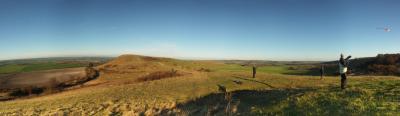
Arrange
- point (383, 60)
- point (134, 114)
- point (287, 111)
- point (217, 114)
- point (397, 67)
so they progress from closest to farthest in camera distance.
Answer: point (287, 111) < point (217, 114) < point (134, 114) < point (397, 67) < point (383, 60)

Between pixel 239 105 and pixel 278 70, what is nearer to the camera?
pixel 239 105

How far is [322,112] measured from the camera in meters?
13.0

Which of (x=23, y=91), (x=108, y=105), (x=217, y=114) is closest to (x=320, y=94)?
(x=217, y=114)

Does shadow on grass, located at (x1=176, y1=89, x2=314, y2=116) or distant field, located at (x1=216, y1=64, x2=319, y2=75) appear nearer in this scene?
shadow on grass, located at (x1=176, y1=89, x2=314, y2=116)

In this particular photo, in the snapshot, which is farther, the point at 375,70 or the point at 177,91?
the point at 375,70

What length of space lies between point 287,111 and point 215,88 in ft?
52.6

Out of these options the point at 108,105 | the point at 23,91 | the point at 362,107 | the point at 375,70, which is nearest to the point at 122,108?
the point at 108,105

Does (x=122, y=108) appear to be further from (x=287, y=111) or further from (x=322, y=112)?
(x=322, y=112)

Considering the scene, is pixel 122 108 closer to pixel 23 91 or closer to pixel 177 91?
pixel 177 91

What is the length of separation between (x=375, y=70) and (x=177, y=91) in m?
44.4

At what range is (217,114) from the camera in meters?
16.5

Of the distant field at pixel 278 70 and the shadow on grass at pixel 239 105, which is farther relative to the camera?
the distant field at pixel 278 70

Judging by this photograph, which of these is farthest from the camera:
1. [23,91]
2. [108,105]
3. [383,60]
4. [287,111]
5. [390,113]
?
[383,60]

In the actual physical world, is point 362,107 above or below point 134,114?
above
